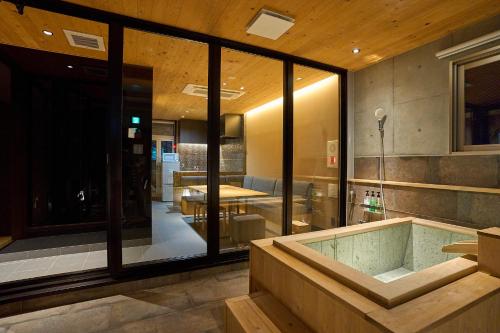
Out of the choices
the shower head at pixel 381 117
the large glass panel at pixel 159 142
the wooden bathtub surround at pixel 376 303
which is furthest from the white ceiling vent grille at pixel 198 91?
the wooden bathtub surround at pixel 376 303

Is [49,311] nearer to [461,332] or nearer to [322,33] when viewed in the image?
[461,332]

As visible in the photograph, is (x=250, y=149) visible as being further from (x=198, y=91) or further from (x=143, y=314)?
(x=143, y=314)

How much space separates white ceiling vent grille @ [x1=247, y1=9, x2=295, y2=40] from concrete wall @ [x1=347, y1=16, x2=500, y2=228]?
169 centimetres

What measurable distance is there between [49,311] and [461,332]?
2828 mm

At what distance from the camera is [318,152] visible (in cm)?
399

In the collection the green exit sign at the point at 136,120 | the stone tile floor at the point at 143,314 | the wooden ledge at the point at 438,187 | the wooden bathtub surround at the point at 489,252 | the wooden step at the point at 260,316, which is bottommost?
the stone tile floor at the point at 143,314

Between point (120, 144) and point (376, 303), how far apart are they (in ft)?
7.87

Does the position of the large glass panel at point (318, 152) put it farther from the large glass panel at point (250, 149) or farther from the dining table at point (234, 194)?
the dining table at point (234, 194)

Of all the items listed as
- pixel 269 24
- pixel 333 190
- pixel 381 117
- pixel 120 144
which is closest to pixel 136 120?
pixel 120 144

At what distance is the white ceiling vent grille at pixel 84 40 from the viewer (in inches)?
102

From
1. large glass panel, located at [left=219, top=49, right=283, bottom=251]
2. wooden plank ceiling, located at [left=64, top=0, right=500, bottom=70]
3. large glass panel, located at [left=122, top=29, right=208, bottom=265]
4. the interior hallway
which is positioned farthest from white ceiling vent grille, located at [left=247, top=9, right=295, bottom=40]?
the interior hallway

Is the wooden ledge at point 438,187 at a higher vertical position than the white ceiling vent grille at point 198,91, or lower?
lower

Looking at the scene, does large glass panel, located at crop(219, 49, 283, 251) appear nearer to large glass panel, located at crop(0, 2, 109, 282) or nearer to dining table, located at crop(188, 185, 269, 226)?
dining table, located at crop(188, 185, 269, 226)

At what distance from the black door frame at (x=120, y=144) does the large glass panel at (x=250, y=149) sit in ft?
0.51
